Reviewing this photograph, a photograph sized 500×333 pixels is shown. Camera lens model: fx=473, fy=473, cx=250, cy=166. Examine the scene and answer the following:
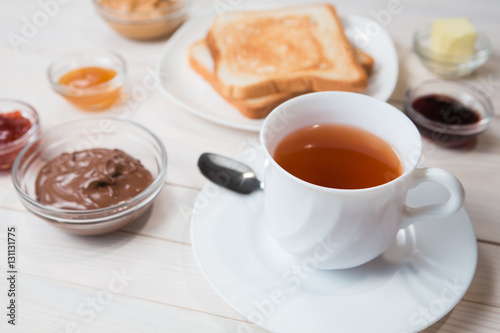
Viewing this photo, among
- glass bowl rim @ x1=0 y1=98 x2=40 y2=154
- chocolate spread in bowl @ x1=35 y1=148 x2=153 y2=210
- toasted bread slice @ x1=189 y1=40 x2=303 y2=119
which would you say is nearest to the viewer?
chocolate spread in bowl @ x1=35 y1=148 x2=153 y2=210

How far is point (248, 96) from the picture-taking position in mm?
1180

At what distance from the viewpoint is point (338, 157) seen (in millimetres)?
813

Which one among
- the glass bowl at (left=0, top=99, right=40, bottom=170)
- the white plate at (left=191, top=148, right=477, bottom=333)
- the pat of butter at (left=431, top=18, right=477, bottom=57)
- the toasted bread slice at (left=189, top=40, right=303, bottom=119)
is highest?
the pat of butter at (left=431, top=18, right=477, bottom=57)

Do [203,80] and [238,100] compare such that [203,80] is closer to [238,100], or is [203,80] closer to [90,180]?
[238,100]

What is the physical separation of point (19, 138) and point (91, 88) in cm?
21

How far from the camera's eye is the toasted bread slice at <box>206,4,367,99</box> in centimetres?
120

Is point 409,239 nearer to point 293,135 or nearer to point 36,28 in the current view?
point 293,135

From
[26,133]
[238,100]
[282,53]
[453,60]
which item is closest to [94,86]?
[26,133]

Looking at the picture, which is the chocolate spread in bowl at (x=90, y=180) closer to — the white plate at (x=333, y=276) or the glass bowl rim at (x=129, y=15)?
the white plate at (x=333, y=276)

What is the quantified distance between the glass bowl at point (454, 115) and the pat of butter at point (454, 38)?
13cm

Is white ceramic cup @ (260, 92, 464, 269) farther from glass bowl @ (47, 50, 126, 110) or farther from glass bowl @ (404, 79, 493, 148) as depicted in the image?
glass bowl @ (47, 50, 126, 110)

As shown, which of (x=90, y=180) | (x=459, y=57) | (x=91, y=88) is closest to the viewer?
(x=90, y=180)

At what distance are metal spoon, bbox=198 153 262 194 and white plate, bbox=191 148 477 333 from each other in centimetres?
3

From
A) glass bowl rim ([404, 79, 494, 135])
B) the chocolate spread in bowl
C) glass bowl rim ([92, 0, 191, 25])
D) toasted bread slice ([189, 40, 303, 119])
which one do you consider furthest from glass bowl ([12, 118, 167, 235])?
glass bowl rim ([404, 79, 494, 135])
